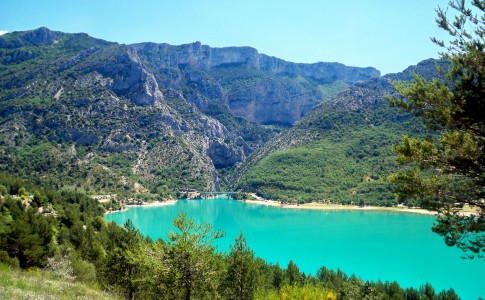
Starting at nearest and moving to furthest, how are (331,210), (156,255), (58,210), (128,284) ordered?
(156,255) → (128,284) → (58,210) → (331,210)

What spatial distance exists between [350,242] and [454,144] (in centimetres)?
7525

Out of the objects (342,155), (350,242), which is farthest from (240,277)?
(342,155)

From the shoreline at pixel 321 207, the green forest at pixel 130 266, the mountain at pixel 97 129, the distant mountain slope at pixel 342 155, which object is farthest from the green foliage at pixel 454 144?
the mountain at pixel 97 129

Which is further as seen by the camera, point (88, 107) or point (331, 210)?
point (88, 107)

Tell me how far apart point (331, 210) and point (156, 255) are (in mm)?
115352

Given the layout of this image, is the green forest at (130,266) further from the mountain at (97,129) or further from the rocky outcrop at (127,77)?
the rocky outcrop at (127,77)

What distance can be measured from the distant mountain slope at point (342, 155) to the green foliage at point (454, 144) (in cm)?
11882

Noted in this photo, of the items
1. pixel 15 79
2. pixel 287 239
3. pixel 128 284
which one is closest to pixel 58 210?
pixel 128 284

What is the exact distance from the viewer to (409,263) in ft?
212

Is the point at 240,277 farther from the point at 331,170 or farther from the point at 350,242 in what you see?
the point at 331,170

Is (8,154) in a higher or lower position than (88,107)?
lower

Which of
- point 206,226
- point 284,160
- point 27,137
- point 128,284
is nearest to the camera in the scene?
point 206,226

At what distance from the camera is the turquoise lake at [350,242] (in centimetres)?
5945

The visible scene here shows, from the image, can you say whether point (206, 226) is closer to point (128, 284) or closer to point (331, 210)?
point (128, 284)
